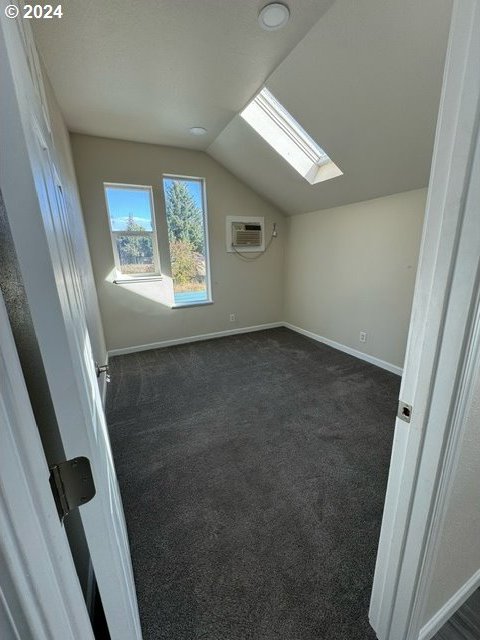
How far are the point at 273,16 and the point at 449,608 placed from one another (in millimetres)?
2922

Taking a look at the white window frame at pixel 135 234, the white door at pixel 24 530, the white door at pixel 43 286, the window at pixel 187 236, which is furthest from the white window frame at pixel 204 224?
the white door at pixel 24 530

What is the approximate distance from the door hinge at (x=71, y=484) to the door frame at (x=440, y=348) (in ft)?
2.55

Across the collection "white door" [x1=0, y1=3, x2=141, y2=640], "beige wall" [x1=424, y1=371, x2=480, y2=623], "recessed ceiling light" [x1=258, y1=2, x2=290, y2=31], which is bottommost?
"beige wall" [x1=424, y1=371, x2=480, y2=623]

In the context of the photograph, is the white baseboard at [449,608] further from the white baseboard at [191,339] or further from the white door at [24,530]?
the white baseboard at [191,339]

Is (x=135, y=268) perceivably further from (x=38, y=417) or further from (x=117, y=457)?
(x=38, y=417)

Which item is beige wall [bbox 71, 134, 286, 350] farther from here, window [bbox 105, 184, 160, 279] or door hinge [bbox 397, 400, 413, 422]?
door hinge [bbox 397, 400, 413, 422]

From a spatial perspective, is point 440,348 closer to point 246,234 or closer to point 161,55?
point 161,55

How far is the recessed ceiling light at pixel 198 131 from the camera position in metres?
2.83

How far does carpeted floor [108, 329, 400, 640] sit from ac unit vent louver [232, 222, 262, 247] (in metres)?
2.02

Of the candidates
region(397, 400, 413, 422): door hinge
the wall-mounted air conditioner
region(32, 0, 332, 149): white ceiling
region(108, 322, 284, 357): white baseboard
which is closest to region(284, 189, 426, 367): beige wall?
the wall-mounted air conditioner

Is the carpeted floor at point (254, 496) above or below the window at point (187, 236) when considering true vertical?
below

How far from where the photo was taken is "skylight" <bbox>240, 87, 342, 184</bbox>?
2.53 metres

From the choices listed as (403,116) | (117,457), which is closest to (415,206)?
(403,116)

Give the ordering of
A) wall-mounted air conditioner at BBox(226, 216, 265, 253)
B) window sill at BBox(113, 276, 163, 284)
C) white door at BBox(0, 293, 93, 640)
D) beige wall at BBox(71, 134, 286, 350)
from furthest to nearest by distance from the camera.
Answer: wall-mounted air conditioner at BBox(226, 216, 265, 253)
window sill at BBox(113, 276, 163, 284)
beige wall at BBox(71, 134, 286, 350)
white door at BBox(0, 293, 93, 640)
